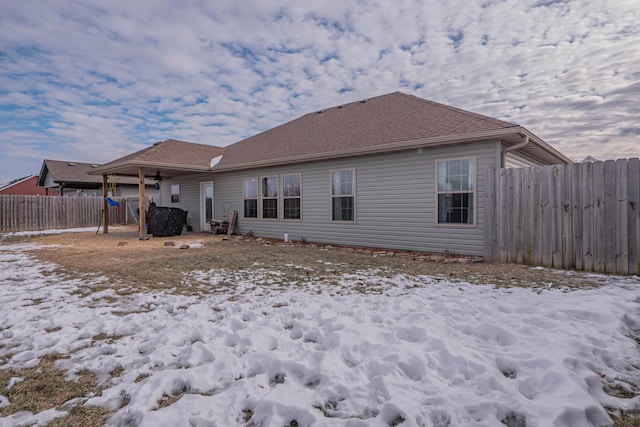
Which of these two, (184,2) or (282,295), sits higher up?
(184,2)

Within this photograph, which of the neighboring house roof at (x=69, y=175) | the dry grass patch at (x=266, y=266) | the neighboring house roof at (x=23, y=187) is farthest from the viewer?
the neighboring house roof at (x=23, y=187)

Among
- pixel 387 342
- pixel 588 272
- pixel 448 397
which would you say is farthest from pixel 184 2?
pixel 588 272

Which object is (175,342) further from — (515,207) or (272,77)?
(272,77)

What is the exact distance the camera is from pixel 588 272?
5.41m

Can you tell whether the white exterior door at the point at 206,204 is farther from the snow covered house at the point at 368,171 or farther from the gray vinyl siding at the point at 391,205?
the gray vinyl siding at the point at 391,205

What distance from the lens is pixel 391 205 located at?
28.6ft

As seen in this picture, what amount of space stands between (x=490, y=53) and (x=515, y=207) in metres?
6.32

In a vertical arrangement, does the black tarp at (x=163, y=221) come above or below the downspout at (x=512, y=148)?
below

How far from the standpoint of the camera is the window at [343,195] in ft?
31.3

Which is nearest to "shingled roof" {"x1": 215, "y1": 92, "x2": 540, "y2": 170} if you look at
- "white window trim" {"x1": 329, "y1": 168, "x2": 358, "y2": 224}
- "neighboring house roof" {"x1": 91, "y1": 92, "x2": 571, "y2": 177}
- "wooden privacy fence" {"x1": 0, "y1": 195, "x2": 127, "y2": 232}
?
"neighboring house roof" {"x1": 91, "y1": 92, "x2": 571, "y2": 177}

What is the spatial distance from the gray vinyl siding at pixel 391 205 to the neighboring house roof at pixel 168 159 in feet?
12.5

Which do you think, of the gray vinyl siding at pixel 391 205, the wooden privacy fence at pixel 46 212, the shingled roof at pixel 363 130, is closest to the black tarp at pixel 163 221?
the shingled roof at pixel 363 130

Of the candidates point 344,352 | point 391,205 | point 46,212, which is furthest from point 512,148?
point 46,212

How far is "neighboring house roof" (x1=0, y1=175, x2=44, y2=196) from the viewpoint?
32.7m
